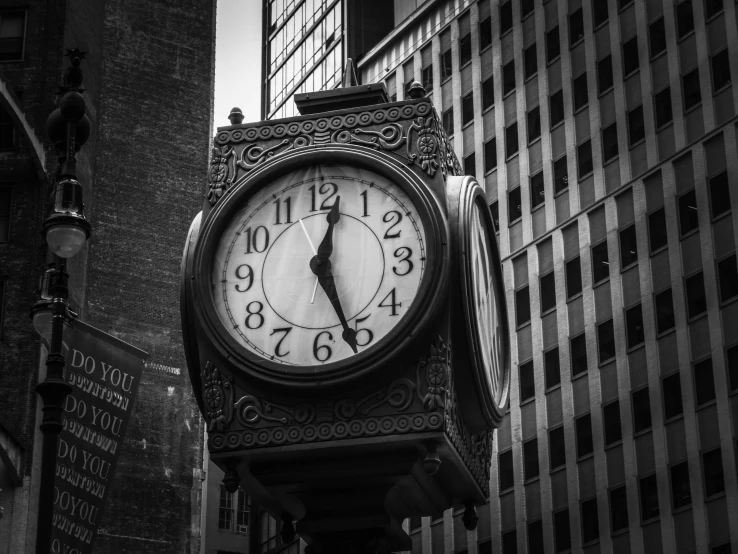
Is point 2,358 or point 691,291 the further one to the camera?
point 691,291

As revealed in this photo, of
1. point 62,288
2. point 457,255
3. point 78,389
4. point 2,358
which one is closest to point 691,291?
point 2,358

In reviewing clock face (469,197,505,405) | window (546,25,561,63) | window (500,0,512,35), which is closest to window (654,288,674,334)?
window (546,25,561,63)

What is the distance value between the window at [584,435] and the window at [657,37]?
598 inches

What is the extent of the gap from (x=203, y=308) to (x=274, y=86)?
300ft

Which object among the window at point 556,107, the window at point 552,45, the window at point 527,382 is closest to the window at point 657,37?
the window at point 556,107

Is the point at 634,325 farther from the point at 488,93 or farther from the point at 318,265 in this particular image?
the point at 318,265

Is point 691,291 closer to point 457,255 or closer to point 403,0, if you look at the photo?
point 403,0

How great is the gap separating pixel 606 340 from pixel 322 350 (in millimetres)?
55714

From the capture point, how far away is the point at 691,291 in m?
58.0

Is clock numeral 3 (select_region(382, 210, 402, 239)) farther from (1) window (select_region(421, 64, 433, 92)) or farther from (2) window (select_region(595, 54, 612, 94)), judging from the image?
(1) window (select_region(421, 64, 433, 92))

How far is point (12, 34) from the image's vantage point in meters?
48.8

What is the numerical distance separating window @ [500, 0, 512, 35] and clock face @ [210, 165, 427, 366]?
68.5 m

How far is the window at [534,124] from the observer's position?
70.4m

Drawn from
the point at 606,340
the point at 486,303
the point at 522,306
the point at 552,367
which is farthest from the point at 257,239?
the point at 522,306
